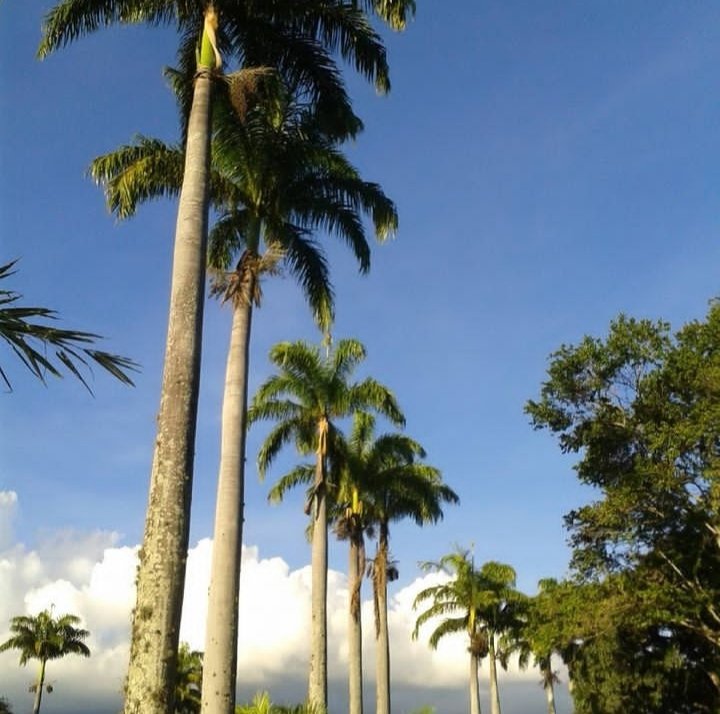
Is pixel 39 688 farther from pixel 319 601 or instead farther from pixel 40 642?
pixel 319 601

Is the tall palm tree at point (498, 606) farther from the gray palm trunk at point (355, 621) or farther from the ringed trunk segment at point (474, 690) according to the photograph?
the gray palm trunk at point (355, 621)

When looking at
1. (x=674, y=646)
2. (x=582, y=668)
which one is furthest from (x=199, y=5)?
(x=582, y=668)

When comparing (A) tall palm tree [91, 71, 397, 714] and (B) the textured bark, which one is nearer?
(A) tall palm tree [91, 71, 397, 714]

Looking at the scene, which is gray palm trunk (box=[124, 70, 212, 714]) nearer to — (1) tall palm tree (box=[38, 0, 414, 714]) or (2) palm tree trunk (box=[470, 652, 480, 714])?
(1) tall palm tree (box=[38, 0, 414, 714])

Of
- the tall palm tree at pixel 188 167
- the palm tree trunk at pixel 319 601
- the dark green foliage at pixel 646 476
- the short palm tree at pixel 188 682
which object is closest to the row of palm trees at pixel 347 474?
the palm tree trunk at pixel 319 601

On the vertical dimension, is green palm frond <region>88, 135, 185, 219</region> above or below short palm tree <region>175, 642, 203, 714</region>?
above

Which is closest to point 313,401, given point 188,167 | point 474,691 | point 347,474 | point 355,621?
point 347,474

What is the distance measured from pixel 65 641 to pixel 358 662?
2699 cm

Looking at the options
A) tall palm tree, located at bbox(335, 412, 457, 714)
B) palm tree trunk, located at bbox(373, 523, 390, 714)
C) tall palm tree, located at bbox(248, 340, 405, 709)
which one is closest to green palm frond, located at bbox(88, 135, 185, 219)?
tall palm tree, located at bbox(248, 340, 405, 709)

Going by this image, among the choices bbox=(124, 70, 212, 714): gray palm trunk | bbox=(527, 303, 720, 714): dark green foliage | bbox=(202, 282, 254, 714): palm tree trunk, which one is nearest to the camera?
bbox=(124, 70, 212, 714): gray palm trunk

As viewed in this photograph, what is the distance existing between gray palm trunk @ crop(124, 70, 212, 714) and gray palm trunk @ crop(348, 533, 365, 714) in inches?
898

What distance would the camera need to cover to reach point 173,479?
358 inches

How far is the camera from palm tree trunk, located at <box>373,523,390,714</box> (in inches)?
1240

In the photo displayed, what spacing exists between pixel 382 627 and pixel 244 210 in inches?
828
